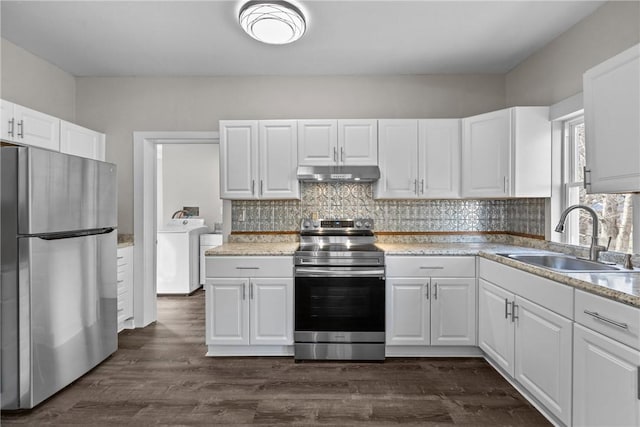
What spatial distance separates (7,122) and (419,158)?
3.22 meters

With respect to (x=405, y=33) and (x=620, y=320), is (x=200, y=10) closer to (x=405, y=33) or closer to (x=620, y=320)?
(x=405, y=33)

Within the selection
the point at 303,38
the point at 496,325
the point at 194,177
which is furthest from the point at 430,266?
the point at 194,177

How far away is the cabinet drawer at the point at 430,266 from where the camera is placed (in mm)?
2830

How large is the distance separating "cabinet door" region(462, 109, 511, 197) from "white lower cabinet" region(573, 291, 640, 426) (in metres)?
1.44

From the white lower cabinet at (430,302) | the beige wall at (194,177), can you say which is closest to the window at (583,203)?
the white lower cabinet at (430,302)

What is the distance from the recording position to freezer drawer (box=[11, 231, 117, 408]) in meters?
2.09

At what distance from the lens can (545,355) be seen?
1935mm

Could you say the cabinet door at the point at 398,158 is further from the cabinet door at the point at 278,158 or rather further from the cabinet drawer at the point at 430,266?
the cabinet door at the point at 278,158

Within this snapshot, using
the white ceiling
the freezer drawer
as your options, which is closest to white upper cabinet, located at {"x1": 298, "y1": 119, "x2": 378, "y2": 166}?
the white ceiling

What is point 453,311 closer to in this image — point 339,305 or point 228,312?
point 339,305

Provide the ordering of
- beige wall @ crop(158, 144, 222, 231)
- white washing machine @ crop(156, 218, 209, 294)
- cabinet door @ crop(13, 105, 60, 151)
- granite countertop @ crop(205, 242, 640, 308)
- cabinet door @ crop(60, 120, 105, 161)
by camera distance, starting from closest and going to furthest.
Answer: granite countertop @ crop(205, 242, 640, 308) < cabinet door @ crop(13, 105, 60, 151) < cabinet door @ crop(60, 120, 105, 161) < white washing machine @ crop(156, 218, 209, 294) < beige wall @ crop(158, 144, 222, 231)

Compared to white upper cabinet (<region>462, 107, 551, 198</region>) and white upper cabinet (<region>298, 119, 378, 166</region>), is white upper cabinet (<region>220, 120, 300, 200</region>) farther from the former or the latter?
white upper cabinet (<region>462, 107, 551, 198</region>)

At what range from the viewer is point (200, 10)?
2.37 metres

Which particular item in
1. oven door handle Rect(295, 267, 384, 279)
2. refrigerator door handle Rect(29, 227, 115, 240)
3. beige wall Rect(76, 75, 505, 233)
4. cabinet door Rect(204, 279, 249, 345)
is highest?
beige wall Rect(76, 75, 505, 233)
